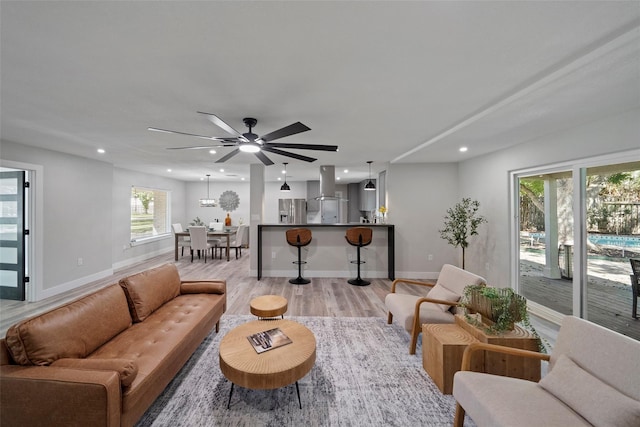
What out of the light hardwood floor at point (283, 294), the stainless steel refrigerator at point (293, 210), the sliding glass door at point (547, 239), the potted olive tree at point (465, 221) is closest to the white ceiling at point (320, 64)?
the sliding glass door at point (547, 239)

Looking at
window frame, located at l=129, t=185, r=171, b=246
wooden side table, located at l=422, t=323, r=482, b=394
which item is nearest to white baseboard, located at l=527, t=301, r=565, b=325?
wooden side table, located at l=422, t=323, r=482, b=394

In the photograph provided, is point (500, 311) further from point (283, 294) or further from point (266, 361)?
point (283, 294)

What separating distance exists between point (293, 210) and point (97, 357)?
23.4 feet

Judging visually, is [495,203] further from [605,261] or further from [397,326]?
[397,326]

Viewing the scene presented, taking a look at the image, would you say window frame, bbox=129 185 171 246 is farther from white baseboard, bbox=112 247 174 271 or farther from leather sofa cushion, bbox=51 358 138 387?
leather sofa cushion, bbox=51 358 138 387

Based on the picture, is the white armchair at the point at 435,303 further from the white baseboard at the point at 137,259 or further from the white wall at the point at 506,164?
the white baseboard at the point at 137,259

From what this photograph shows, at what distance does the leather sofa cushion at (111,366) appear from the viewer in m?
1.41

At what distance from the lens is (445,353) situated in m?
1.94

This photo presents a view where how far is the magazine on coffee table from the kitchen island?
10.5ft

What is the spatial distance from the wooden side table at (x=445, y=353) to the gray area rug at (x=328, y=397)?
10 cm

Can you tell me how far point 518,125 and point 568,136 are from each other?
649 mm

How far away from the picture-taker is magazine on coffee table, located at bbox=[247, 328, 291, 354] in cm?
190

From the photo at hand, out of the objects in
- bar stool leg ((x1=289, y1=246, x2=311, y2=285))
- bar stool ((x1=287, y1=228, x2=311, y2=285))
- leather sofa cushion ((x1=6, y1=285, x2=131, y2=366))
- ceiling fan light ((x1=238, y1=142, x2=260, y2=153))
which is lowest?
bar stool leg ((x1=289, y1=246, x2=311, y2=285))

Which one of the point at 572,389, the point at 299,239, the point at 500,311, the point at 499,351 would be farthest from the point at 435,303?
the point at 299,239
